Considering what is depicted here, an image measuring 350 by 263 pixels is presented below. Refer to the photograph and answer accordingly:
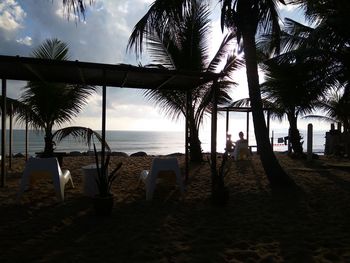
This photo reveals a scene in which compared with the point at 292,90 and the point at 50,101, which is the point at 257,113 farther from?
the point at 292,90

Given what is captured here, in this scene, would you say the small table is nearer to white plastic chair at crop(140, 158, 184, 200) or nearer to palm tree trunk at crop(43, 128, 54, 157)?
white plastic chair at crop(140, 158, 184, 200)

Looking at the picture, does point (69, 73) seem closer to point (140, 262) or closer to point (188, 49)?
point (140, 262)

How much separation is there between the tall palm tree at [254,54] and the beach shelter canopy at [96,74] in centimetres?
A: 102

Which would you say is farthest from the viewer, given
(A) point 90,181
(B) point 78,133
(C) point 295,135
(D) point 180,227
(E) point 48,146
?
(C) point 295,135

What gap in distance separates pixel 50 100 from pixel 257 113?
5.57 metres

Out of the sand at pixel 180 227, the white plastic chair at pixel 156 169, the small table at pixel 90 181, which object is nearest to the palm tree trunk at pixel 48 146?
the sand at pixel 180 227

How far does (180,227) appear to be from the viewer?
14.8ft

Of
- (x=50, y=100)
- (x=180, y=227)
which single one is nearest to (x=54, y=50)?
(x=50, y=100)

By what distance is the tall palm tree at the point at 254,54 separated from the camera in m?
7.47

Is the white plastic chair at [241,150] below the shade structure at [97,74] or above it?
below

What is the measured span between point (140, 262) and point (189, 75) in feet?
13.5

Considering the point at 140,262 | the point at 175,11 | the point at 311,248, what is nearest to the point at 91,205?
the point at 140,262

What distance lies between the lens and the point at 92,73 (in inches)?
275

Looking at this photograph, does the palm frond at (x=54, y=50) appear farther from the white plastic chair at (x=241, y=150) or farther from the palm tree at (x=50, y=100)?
the white plastic chair at (x=241, y=150)
